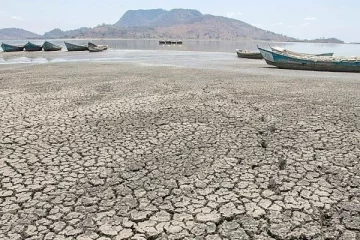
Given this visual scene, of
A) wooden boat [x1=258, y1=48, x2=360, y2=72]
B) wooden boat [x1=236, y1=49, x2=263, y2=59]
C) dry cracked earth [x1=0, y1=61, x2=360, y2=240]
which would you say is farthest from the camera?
wooden boat [x1=236, y1=49, x2=263, y2=59]

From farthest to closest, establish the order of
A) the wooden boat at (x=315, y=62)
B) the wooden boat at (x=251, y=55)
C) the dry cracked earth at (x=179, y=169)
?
1. the wooden boat at (x=251, y=55)
2. the wooden boat at (x=315, y=62)
3. the dry cracked earth at (x=179, y=169)

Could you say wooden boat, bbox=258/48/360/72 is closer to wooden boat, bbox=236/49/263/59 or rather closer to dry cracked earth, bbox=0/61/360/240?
wooden boat, bbox=236/49/263/59

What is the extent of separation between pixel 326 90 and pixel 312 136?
20.1 ft

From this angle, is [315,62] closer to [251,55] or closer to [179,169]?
[251,55]

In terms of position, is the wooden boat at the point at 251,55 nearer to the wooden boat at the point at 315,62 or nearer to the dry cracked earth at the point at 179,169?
the wooden boat at the point at 315,62

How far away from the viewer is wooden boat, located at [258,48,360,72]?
1912 centimetres

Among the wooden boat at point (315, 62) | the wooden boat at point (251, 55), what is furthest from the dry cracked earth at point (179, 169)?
the wooden boat at point (251, 55)

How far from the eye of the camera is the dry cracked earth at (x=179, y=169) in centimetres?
348

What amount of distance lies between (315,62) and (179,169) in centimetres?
1784

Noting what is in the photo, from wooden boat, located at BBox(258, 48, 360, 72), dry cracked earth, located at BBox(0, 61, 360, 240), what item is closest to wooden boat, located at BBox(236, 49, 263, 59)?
wooden boat, located at BBox(258, 48, 360, 72)

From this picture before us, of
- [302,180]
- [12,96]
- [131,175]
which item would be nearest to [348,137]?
[302,180]

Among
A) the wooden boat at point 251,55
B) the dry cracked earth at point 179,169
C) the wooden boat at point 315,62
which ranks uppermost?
the wooden boat at point 251,55

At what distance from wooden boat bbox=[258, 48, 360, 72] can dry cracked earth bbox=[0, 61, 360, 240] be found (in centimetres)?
1122

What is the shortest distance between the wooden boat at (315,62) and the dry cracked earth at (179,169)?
11224mm
